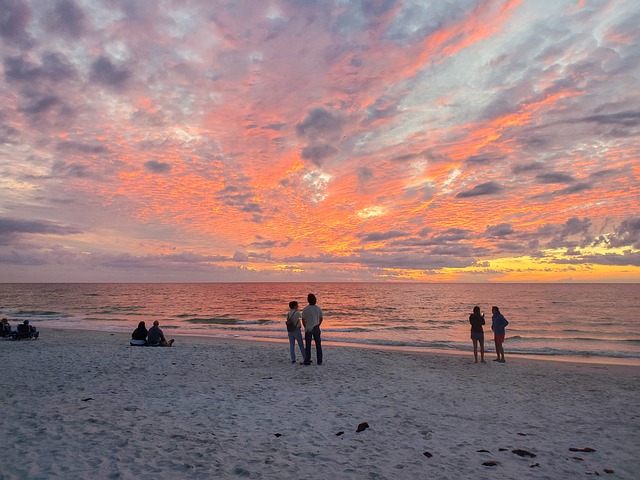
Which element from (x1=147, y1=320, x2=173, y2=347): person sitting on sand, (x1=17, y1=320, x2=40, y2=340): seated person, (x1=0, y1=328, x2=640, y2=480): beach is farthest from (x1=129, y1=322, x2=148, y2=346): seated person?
(x1=17, y1=320, x2=40, y2=340): seated person

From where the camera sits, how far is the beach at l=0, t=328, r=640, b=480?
21.7ft

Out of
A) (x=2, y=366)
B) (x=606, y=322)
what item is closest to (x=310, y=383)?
(x=2, y=366)

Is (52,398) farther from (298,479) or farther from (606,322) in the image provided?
(606,322)

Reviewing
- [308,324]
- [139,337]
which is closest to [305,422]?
[308,324]

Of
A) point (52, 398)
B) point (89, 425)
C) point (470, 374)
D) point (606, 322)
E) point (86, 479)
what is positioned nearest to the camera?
point (86, 479)

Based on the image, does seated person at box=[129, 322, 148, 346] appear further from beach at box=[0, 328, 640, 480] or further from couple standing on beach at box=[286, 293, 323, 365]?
couple standing on beach at box=[286, 293, 323, 365]

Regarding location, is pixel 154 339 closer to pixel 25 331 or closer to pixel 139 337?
pixel 139 337

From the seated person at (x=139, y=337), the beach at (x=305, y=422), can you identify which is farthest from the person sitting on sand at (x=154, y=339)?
the beach at (x=305, y=422)

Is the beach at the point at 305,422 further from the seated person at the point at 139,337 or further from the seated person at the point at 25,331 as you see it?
the seated person at the point at 25,331

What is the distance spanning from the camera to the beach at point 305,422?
6605 mm

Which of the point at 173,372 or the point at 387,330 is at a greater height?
the point at 173,372

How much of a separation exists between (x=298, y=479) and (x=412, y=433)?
3271mm

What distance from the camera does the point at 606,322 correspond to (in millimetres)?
46562

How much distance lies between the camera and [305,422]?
29.2ft
